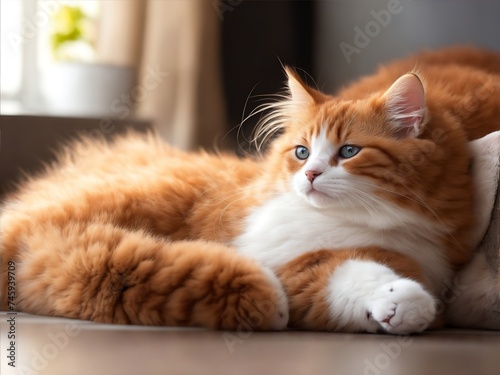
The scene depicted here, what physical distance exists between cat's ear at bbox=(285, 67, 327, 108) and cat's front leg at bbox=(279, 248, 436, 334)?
389 millimetres

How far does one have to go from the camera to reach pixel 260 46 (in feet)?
11.7

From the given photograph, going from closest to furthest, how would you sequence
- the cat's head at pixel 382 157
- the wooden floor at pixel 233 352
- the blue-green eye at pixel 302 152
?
the wooden floor at pixel 233 352 → the cat's head at pixel 382 157 → the blue-green eye at pixel 302 152

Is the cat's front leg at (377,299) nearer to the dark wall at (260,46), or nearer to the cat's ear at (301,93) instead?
the cat's ear at (301,93)

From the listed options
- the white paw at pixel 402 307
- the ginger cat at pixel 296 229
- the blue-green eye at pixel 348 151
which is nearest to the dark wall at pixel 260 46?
the ginger cat at pixel 296 229

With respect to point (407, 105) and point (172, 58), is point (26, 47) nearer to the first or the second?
point (172, 58)

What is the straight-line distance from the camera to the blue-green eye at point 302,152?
1554 mm

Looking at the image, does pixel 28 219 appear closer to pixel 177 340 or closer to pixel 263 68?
pixel 177 340

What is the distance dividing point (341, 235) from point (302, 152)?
0.22m

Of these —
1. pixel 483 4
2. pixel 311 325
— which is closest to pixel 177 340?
pixel 311 325

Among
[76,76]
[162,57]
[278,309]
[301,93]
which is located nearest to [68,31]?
[76,76]

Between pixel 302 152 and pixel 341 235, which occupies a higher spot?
pixel 302 152

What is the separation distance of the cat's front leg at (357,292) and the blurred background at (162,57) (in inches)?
74.0

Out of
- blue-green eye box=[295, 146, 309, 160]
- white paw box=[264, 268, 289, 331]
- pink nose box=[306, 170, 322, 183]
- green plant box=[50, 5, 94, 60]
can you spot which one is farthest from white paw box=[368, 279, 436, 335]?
green plant box=[50, 5, 94, 60]

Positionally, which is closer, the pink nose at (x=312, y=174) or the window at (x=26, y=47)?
the pink nose at (x=312, y=174)
